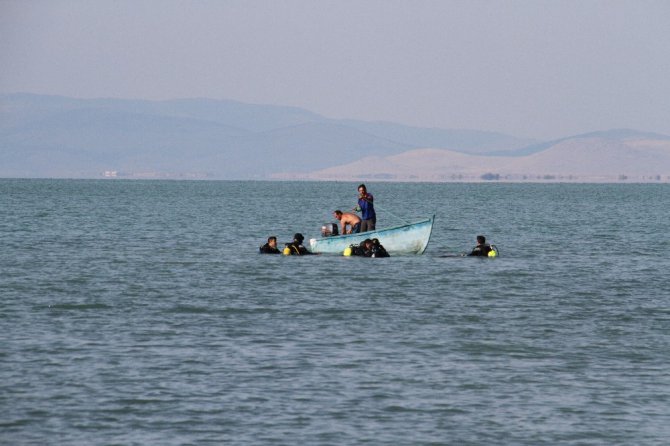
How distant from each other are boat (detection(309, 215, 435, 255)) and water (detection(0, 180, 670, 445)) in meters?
0.73

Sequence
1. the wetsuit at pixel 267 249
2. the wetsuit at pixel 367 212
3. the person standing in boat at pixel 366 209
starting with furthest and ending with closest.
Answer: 1. the wetsuit at pixel 267 249
2. the wetsuit at pixel 367 212
3. the person standing in boat at pixel 366 209

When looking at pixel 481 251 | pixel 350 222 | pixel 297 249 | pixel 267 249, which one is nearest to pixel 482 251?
pixel 481 251

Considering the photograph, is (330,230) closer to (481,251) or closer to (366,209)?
(366,209)

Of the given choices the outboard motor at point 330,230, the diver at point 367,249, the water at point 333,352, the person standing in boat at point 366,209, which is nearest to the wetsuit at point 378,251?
the diver at point 367,249

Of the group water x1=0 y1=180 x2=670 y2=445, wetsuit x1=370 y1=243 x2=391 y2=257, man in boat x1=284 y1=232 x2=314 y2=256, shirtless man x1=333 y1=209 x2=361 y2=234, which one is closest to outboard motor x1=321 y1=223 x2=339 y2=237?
shirtless man x1=333 y1=209 x2=361 y2=234

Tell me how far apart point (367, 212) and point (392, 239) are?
95.5 inches

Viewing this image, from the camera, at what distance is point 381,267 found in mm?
40250

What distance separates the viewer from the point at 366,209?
137 feet

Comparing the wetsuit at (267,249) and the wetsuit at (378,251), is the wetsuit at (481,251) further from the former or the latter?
the wetsuit at (267,249)

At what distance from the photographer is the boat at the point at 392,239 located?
43250 mm

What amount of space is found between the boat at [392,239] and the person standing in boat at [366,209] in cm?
26

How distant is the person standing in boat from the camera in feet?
135

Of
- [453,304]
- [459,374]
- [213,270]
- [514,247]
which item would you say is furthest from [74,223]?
[459,374]

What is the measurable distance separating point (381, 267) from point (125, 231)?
98.2 feet
